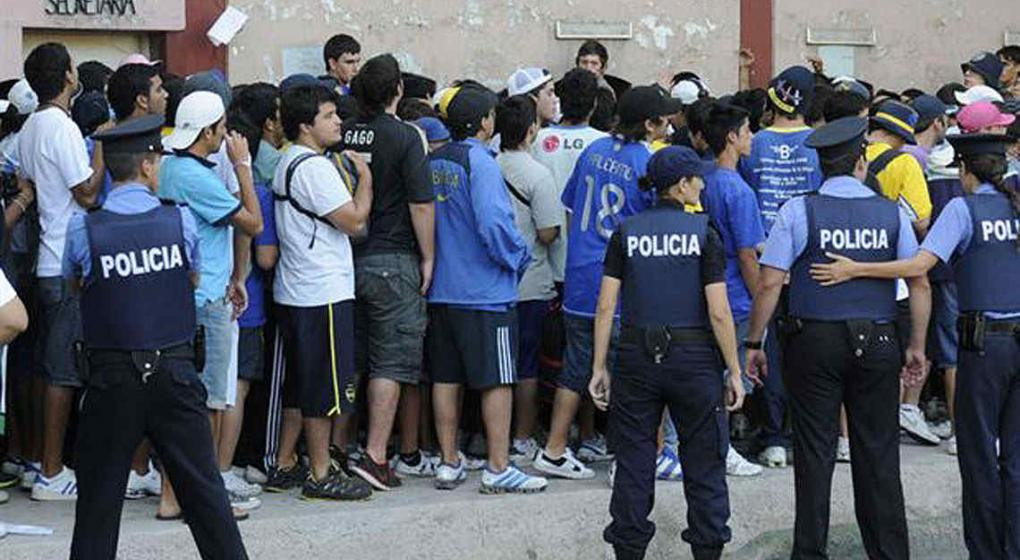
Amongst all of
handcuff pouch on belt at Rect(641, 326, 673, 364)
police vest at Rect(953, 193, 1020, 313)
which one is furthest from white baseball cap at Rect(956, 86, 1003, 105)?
handcuff pouch on belt at Rect(641, 326, 673, 364)

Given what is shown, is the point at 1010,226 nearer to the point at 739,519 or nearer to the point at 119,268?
the point at 739,519

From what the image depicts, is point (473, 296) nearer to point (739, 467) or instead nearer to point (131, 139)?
point (739, 467)

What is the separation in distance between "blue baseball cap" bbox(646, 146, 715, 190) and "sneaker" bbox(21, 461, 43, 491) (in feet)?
10.7

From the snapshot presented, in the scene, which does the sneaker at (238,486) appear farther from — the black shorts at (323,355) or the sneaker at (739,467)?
the sneaker at (739,467)

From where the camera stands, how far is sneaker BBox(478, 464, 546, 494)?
369 inches

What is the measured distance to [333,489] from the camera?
9102mm

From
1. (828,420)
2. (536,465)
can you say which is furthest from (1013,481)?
(536,465)

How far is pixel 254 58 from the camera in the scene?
12.9 metres

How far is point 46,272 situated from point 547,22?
6084 mm

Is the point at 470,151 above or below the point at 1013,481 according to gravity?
above

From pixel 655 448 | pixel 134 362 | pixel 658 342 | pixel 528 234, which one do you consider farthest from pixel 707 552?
pixel 134 362

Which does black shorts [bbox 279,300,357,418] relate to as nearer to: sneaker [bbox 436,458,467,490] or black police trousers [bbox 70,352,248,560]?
sneaker [bbox 436,458,467,490]

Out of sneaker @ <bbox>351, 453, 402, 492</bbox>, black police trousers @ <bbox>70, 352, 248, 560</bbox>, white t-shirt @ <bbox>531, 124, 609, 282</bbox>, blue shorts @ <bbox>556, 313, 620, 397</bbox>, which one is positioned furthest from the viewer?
white t-shirt @ <bbox>531, 124, 609, 282</bbox>

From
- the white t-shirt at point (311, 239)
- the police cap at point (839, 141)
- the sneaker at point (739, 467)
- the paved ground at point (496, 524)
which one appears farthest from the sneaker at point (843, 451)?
the white t-shirt at point (311, 239)
